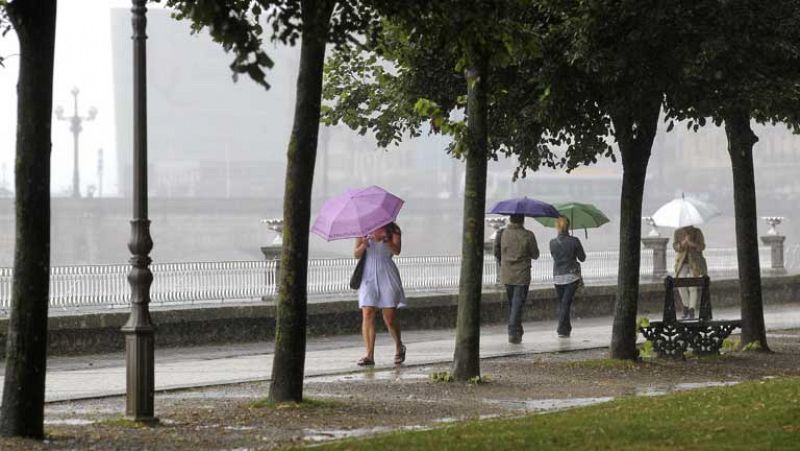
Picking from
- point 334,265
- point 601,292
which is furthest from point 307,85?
point 601,292

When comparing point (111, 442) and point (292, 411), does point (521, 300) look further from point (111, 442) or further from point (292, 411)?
point (111, 442)

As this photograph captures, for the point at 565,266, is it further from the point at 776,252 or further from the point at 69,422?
the point at 776,252

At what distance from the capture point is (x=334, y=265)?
26.1m

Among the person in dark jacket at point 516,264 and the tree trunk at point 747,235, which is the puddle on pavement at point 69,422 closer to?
the tree trunk at point 747,235

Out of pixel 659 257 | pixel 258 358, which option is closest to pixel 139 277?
pixel 258 358

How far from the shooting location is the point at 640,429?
1089 centimetres

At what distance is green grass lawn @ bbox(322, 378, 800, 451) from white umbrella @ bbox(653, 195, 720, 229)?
17.3m

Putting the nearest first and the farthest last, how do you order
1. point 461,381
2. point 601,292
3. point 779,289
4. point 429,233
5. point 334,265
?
point 461,381 < point 334,265 < point 601,292 < point 779,289 < point 429,233

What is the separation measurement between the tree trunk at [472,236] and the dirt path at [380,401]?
315 mm

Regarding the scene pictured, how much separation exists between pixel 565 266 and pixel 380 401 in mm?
10138

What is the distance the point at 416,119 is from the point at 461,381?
4389 mm

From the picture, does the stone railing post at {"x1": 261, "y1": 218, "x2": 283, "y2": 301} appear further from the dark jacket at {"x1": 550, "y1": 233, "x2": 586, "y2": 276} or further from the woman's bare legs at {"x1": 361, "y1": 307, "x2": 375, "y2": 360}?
the woman's bare legs at {"x1": 361, "y1": 307, "x2": 375, "y2": 360}

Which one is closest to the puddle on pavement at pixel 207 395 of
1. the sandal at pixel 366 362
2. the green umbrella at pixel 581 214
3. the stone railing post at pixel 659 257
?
the sandal at pixel 366 362

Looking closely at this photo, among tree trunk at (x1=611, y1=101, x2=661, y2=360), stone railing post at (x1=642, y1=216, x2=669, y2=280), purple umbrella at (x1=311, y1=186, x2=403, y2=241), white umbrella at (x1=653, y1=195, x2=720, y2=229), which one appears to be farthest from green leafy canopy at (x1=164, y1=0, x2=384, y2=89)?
stone railing post at (x1=642, y1=216, x2=669, y2=280)
